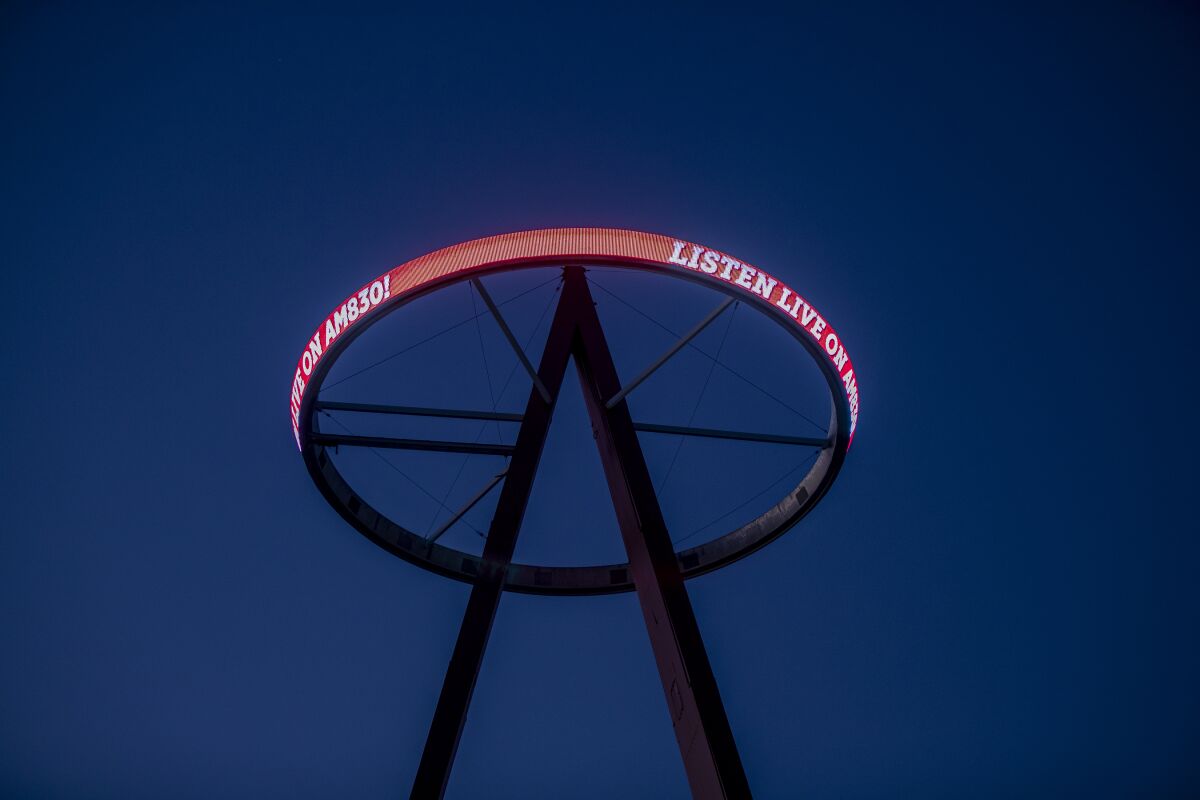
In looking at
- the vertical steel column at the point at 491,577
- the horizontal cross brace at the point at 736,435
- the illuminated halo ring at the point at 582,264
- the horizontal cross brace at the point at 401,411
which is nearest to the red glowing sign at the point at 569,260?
the illuminated halo ring at the point at 582,264

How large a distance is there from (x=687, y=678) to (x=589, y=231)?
8.19 m

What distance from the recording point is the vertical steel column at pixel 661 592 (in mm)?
13758

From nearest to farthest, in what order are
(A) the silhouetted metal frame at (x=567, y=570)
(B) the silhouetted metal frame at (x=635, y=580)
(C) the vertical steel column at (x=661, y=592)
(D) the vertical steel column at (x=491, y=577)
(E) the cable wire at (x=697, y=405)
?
(C) the vertical steel column at (x=661, y=592)
(B) the silhouetted metal frame at (x=635, y=580)
(D) the vertical steel column at (x=491, y=577)
(A) the silhouetted metal frame at (x=567, y=570)
(E) the cable wire at (x=697, y=405)

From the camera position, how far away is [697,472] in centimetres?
2956

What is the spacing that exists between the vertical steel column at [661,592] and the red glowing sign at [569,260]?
350cm

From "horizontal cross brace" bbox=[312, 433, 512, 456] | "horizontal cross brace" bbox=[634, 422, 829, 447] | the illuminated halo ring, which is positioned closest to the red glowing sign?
the illuminated halo ring

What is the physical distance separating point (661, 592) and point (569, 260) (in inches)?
249

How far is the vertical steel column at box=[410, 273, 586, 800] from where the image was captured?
47.0 ft

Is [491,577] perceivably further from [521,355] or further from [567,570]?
[567,570]

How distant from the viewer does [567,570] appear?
2144 cm

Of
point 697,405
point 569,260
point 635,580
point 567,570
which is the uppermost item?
point 697,405

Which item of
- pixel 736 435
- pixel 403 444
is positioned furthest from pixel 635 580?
pixel 403 444

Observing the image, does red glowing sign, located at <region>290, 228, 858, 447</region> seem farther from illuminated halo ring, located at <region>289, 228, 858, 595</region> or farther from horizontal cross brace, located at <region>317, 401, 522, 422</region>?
horizontal cross brace, located at <region>317, 401, 522, 422</region>

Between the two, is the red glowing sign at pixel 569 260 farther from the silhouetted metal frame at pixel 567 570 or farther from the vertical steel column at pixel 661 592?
the vertical steel column at pixel 661 592
